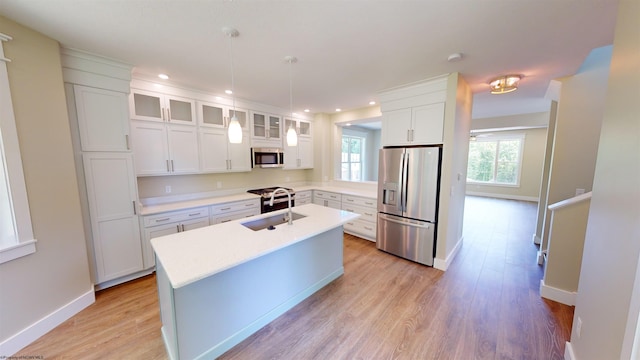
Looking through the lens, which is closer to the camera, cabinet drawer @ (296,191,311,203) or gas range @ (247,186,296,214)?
gas range @ (247,186,296,214)

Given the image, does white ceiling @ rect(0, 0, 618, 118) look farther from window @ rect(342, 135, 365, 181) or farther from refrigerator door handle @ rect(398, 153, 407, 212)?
window @ rect(342, 135, 365, 181)

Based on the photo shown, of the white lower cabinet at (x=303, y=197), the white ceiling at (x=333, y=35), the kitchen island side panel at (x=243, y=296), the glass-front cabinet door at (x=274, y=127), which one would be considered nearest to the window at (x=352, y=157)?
the white lower cabinet at (x=303, y=197)

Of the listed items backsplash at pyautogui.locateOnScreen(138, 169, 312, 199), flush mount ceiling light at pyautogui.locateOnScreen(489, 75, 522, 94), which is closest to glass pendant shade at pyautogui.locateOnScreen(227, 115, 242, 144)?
backsplash at pyautogui.locateOnScreen(138, 169, 312, 199)

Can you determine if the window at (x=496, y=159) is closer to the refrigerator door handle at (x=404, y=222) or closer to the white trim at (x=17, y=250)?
the refrigerator door handle at (x=404, y=222)

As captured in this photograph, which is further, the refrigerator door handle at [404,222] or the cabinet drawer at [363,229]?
the cabinet drawer at [363,229]

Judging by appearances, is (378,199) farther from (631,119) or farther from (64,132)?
(64,132)

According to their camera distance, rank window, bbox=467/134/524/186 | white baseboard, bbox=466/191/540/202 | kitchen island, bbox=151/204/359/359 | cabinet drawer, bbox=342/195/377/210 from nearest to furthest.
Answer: kitchen island, bbox=151/204/359/359 → cabinet drawer, bbox=342/195/377/210 → white baseboard, bbox=466/191/540/202 → window, bbox=467/134/524/186

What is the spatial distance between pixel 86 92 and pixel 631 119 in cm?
433

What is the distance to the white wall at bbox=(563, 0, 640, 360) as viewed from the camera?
1003 millimetres

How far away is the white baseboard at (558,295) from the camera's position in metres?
2.29

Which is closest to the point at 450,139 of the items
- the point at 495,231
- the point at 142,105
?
the point at 495,231

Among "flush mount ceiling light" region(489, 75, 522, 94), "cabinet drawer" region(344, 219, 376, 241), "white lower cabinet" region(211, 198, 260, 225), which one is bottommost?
"cabinet drawer" region(344, 219, 376, 241)

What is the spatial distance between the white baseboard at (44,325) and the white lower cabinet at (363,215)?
12.1 feet

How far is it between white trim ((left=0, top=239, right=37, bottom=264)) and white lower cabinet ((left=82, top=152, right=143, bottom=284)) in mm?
535
